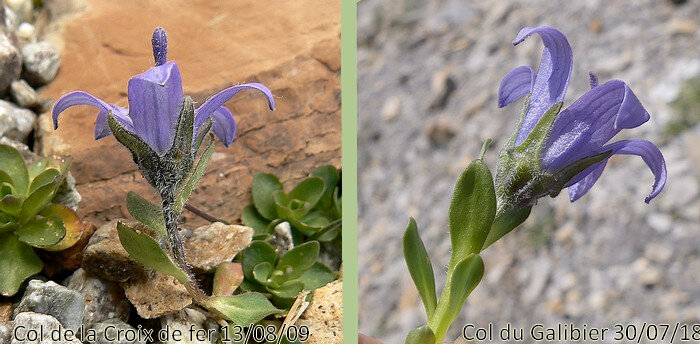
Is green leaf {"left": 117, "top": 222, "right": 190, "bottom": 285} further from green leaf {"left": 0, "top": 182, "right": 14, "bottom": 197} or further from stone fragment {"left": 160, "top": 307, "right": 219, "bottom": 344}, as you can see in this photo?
green leaf {"left": 0, "top": 182, "right": 14, "bottom": 197}

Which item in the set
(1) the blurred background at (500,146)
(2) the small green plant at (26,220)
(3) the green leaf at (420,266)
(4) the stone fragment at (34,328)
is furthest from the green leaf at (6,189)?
(1) the blurred background at (500,146)

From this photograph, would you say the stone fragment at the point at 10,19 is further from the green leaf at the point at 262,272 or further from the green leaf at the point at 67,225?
the green leaf at the point at 262,272

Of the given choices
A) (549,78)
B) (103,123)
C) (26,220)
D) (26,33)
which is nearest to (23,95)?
(26,33)

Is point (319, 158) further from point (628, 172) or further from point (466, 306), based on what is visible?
point (628, 172)

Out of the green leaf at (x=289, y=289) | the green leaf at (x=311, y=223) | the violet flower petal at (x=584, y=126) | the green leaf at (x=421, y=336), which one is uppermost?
the violet flower petal at (x=584, y=126)

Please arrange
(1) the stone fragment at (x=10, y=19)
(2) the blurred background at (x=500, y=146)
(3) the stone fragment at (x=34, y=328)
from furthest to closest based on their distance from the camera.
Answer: (2) the blurred background at (x=500, y=146) → (1) the stone fragment at (x=10, y=19) → (3) the stone fragment at (x=34, y=328)

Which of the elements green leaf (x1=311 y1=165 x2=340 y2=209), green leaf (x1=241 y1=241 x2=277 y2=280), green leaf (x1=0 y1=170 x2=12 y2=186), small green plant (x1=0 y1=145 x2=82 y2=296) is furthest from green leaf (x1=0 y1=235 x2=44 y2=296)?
green leaf (x1=311 y1=165 x2=340 y2=209)
